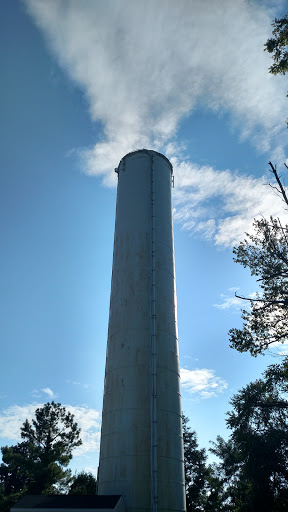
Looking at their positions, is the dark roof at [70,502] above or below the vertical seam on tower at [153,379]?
below

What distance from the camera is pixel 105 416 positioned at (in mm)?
18969

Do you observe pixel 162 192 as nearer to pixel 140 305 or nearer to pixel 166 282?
pixel 166 282

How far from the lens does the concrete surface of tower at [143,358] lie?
661 inches

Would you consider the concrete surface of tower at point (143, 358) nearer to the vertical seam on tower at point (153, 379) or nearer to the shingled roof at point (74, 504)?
the vertical seam on tower at point (153, 379)

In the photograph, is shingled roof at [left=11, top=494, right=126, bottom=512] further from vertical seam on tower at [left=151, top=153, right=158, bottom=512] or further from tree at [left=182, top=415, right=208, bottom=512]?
tree at [left=182, top=415, right=208, bottom=512]

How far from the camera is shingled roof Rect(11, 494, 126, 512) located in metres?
14.8

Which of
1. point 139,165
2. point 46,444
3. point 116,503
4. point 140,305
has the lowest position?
point 116,503

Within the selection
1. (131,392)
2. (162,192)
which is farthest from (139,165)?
(131,392)

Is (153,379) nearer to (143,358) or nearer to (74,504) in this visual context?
(143,358)

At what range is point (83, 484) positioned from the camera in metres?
40.8

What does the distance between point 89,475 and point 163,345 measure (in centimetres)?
3250

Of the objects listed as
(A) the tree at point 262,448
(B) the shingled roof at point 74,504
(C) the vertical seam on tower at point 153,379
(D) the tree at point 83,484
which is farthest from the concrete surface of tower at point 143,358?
(D) the tree at point 83,484

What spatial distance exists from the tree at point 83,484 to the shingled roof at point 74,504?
25303 millimetres

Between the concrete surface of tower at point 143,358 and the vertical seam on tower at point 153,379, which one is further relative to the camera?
the concrete surface of tower at point 143,358
